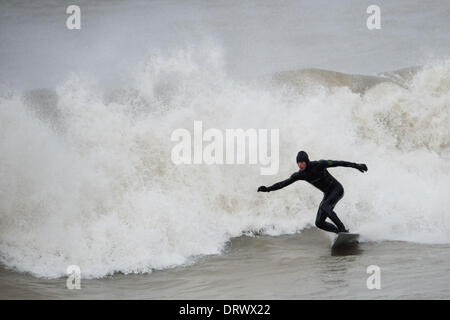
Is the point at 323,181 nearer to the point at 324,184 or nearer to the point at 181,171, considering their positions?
the point at 324,184

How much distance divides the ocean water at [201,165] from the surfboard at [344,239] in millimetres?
162

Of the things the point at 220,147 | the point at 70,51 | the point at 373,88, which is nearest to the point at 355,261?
the point at 220,147

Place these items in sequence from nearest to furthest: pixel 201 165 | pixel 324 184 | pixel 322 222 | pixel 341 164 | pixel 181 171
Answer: pixel 341 164, pixel 322 222, pixel 324 184, pixel 181 171, pixel 201 165

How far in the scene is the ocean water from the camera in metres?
6.09

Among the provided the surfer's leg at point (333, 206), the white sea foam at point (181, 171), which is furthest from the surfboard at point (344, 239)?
the white sea foam at point (181, 171)

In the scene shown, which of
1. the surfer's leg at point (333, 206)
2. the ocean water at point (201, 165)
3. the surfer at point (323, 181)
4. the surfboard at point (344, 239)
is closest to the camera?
the ocean water at point (201, 165)

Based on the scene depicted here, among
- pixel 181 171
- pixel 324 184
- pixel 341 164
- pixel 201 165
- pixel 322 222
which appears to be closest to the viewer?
pixel 341 164

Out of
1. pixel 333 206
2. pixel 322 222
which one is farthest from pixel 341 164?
pixel 322 222

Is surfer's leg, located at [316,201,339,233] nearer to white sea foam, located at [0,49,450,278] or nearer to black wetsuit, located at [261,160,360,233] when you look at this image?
black wetsuit, located at [261,160,360,233]

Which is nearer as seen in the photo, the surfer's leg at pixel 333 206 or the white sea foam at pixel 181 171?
the surfer's leg at pixel 333 206

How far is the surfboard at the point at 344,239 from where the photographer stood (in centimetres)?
686

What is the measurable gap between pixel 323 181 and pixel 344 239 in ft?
2.96

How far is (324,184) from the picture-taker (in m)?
6.84

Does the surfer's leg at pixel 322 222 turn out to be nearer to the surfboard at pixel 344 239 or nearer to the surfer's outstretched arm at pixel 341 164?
the surfboard at pixel 344 239
